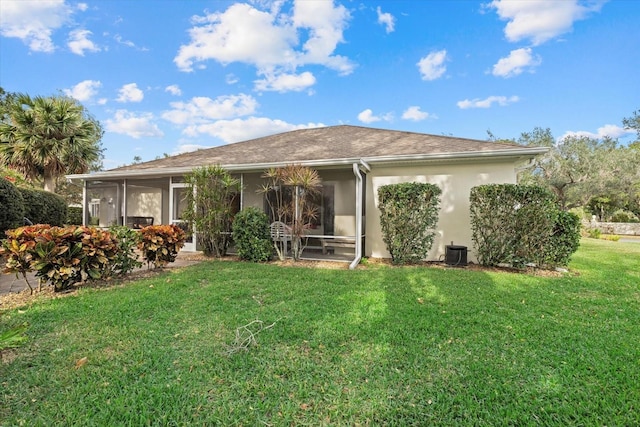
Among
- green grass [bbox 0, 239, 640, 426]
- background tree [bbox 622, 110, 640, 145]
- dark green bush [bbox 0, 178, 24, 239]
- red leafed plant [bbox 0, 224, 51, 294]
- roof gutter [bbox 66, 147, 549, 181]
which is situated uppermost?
background tree [bbox 622, 110, 640, 145]

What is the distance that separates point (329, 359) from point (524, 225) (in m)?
6.29

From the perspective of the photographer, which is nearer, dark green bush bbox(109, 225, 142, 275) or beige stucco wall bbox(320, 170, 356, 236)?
dark green bush bbox(109, 225, 142, 275)

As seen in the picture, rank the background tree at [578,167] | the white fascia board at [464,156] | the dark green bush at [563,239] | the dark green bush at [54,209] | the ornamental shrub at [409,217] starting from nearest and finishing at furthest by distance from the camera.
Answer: the dark green bush at [563,239] < the white fascia board at [464,156] < the ornamental shrub at [409,217] < the dark green bush at [54,209] < the background tree at [578,167]

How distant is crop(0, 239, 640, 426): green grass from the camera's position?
2164 millimetres

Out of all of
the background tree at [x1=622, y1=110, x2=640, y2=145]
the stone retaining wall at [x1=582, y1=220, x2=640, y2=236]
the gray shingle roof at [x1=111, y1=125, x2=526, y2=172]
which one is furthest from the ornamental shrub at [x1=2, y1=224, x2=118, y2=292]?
the stone retaining wall at [x1=582, y1=220, x2=640, y2=236]

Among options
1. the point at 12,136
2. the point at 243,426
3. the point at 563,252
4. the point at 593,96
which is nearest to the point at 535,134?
the point at 593,96

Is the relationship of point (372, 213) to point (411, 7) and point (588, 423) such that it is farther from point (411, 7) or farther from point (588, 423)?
point (411, 7)

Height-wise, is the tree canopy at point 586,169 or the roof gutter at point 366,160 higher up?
the tree canopy at point 586,169

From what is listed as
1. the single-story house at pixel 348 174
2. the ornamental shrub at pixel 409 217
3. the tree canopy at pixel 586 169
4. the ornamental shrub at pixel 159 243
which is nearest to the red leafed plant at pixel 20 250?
the ornamental shrub at pixel 159 243

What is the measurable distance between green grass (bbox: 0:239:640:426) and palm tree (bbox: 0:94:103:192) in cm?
1231

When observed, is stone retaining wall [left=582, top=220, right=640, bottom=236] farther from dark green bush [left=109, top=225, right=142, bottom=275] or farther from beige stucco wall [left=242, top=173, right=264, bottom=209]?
dark green bush [left=109, top=225, right=142, bottom=275]

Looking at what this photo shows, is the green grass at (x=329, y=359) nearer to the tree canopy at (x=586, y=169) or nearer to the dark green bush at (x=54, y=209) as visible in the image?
the dark green bush at (x=54, y=209)

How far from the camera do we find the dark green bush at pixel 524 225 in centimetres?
680

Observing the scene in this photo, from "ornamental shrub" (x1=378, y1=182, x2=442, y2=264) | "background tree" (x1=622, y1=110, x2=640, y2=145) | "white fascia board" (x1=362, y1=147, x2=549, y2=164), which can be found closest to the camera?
"white fascia board" (x1=362, y1=147, x2=549, y2=164)
